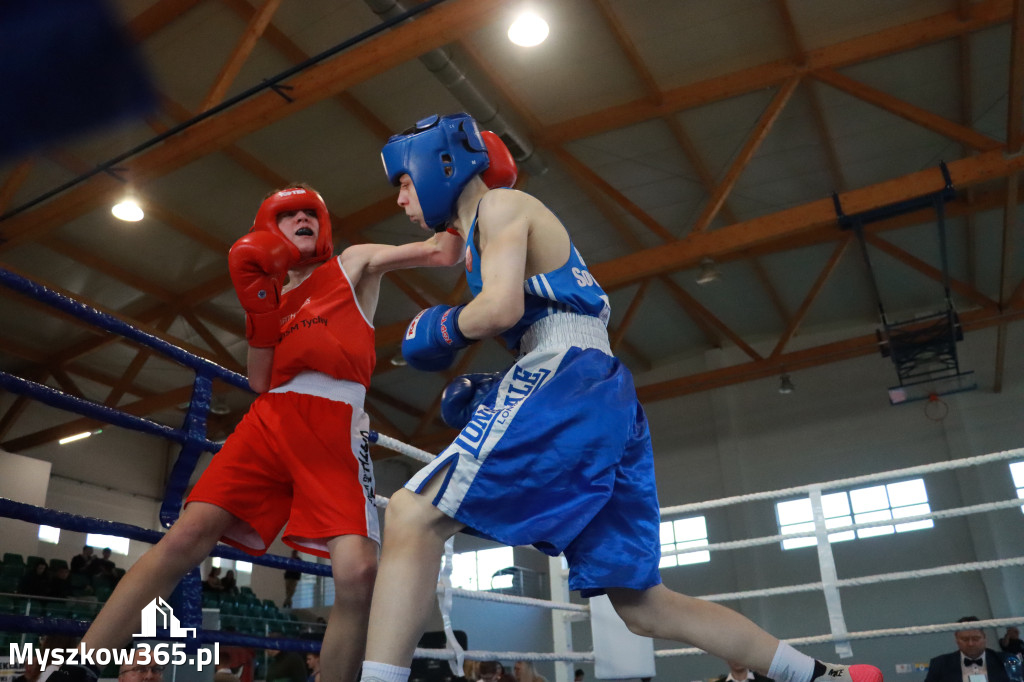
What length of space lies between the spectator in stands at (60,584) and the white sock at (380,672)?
8597 millimetres

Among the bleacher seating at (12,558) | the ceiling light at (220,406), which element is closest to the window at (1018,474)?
the ceiling light at (220,406)

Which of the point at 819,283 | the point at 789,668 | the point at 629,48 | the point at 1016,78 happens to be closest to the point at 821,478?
the point at 819,283

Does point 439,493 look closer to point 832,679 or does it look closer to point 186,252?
point 832,679

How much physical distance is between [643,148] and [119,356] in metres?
7.44

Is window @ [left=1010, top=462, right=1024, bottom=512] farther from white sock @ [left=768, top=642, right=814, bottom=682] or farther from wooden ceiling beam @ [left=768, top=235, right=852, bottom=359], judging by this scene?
white sock @ [left=768, top=642, right=814, bottom=682]

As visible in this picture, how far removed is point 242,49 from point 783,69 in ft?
13.5

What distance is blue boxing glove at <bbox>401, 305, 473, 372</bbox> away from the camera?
131cm

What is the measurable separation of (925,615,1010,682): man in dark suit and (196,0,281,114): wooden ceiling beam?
17.1 feet

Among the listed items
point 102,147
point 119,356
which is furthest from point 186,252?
point 119,356

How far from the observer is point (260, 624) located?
9680mm

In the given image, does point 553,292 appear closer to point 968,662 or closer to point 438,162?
point 438,162

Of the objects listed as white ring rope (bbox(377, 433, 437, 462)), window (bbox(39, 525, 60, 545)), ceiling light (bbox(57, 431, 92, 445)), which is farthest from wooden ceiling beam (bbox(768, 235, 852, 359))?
window (bbox(39, 525, 60, 545))

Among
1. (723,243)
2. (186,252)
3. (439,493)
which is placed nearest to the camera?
(439,493)

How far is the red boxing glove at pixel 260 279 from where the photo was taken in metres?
1.67
